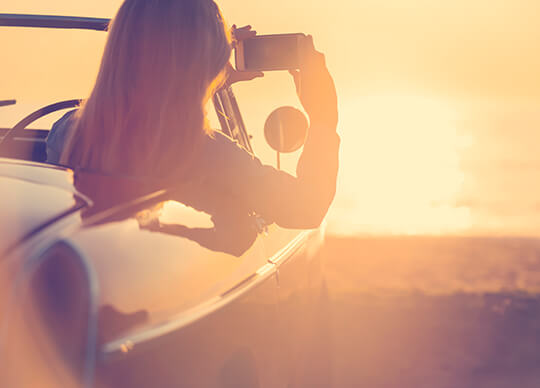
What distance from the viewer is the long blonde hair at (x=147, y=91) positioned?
2078 mm

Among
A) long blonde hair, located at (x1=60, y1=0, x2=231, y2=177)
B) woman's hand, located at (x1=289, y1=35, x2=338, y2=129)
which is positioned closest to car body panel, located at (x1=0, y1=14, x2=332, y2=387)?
long blonde hair, located at (x1=60, y1=0, x2=231, y2=177)

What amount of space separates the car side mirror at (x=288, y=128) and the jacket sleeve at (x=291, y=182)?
2.12 ft

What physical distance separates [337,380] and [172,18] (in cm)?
298

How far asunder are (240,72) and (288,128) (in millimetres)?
399

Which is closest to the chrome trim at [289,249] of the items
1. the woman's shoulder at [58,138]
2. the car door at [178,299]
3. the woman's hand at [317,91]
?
the car door at [178,299]

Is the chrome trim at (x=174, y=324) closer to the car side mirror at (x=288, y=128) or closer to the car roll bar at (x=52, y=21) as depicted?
the car side mirror at (x=288, y=128)

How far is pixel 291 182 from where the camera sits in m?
2.28

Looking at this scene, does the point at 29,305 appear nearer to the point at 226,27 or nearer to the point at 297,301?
the point at 226,27

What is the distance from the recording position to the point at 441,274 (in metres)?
8.33

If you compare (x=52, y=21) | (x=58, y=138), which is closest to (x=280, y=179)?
(x=58, y=138)

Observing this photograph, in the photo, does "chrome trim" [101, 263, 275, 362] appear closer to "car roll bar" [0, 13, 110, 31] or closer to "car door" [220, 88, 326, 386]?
"car door" [220, 88, 326, 386]

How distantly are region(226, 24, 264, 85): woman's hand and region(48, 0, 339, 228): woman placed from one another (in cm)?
37

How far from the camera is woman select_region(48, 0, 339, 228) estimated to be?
207 centimetres

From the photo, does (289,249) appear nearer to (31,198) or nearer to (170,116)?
(170,116)
